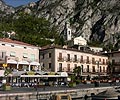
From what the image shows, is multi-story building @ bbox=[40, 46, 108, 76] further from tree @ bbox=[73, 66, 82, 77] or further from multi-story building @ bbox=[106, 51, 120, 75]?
multi-story building @ bbox=[106, 51, 120, 75]

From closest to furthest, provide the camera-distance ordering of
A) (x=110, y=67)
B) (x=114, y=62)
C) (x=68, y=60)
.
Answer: (x=68, y=60) < (x=110, y=67) < (x=114, y=62)

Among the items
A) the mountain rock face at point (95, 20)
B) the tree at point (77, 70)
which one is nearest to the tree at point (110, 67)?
the tree at point (77, 70)

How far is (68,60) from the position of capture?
2921 inches

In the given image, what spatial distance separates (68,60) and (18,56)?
1612 cm

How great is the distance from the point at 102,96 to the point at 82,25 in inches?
5531

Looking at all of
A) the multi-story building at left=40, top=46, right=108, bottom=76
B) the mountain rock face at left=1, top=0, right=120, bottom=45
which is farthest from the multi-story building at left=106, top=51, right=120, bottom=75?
the mountain rock face at left=1, top=0, right=120, bottom=45

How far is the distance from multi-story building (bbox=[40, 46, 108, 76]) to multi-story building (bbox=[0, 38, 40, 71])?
17.2ft

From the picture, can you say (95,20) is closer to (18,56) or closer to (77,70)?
(77,70)

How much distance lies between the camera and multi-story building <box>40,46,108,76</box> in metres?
71.2

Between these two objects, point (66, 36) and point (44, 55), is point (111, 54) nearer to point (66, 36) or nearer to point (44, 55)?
point (44, 55)

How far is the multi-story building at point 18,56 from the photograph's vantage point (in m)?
58.7

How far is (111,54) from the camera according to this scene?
9319cm

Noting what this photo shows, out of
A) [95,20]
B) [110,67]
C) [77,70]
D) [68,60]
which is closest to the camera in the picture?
[77,70]

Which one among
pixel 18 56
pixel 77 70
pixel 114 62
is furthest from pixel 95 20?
pixel 18 56
